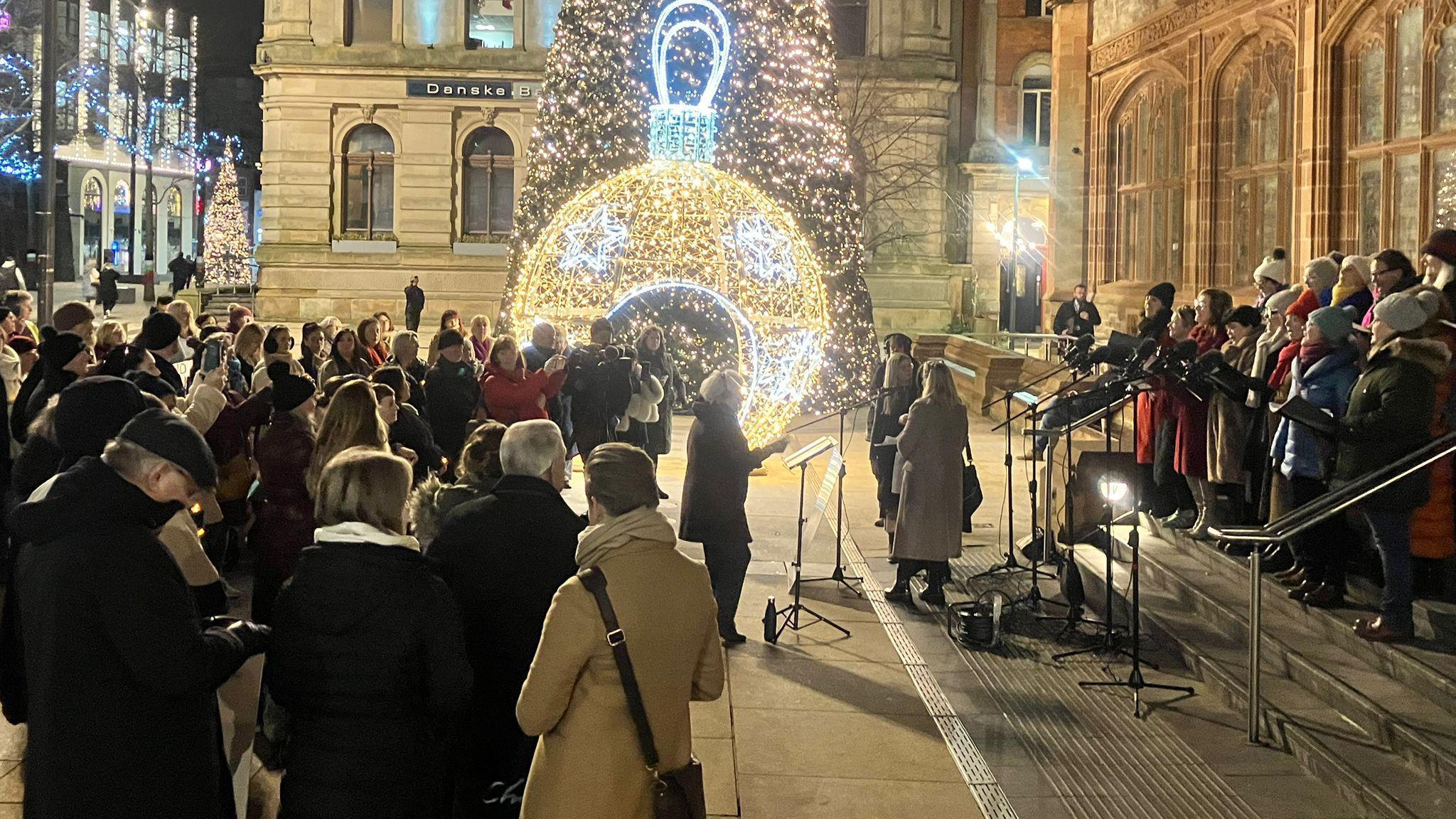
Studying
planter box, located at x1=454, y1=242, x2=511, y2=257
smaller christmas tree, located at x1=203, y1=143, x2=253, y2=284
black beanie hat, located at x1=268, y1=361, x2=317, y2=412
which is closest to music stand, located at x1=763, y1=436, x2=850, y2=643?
black beanie hat, located at x1=268, y1=361, x2=317, y2=412

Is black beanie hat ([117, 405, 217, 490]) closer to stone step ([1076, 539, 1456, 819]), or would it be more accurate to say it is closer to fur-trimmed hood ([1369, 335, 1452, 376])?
stone step ([1076, 539, 1456, 819])

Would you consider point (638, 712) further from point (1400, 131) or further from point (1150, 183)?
point (1150, 183)

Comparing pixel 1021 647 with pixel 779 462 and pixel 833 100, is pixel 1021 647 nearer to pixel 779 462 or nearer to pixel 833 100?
pixel 779 462

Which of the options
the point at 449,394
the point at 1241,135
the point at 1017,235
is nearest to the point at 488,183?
the point at 1017,235

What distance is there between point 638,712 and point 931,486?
6492 millimetres

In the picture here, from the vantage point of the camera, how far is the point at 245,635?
4355mm

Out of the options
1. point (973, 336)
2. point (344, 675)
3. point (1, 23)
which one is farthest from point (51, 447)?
point (1, 23)

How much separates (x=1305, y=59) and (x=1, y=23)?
142 feet

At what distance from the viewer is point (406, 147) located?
136 ft

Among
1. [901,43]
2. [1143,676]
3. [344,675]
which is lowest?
[1143,676]

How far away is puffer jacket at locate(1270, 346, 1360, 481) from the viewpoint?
8.81 metres

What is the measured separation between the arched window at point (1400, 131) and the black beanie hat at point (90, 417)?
10.6 meters

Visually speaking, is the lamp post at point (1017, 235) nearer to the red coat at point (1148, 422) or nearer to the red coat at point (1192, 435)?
the red coat at point (1148, 422)

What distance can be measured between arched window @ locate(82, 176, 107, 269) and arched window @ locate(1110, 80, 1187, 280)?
178ft
